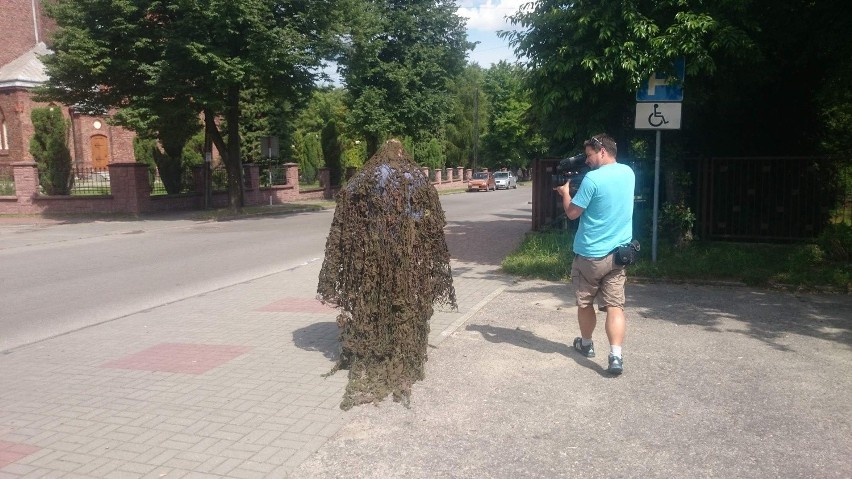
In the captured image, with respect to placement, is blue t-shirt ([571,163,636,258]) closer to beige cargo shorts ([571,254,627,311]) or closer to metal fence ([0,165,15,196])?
beige cargo shorts ([571,254,627,311])

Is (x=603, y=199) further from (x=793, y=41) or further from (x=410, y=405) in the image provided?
(x=793, y=41)

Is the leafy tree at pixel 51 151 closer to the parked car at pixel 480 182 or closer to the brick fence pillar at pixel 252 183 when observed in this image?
the brick fence pillar at pixel 252 183

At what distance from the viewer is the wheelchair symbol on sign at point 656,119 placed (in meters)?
9.77

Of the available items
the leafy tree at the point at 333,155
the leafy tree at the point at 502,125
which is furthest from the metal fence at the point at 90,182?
the leafy tree at the point at 502,125

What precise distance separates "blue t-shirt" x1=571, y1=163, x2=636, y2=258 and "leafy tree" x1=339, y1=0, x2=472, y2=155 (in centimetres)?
2568

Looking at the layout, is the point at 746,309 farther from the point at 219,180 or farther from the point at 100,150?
the point at 100,150

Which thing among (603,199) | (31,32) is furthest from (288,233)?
(31,32)

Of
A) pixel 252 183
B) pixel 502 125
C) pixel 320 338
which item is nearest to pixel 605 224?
pixel 320 338

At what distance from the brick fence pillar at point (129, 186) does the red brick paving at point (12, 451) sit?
2073cm

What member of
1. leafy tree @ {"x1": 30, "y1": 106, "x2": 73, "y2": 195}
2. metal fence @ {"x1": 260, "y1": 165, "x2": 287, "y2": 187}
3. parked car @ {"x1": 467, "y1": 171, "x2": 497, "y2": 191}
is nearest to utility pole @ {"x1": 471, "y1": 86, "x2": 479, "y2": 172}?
parked car @ {"x1": 467, "y1": 171, "x2": 497, "y2": 191}

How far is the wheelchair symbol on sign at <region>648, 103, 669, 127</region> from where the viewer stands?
9.77 metres

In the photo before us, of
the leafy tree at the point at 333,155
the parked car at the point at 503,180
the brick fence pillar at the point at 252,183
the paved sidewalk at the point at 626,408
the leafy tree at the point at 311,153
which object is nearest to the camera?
the paved sidewalk at the point at 626,408

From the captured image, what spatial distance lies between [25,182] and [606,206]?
24403mm

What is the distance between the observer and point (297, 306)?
8.32m
